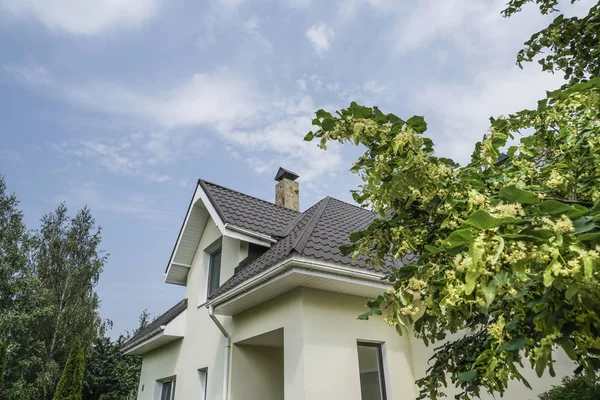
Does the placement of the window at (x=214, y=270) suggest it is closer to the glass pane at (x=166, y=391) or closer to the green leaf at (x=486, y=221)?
the glass pane at (x=166, y=391)

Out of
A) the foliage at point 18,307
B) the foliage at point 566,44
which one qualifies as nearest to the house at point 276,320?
the foliage at point 566,44

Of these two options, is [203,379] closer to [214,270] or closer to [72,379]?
[214,270]

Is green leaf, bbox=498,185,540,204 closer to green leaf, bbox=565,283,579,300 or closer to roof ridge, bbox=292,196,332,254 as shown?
green leaf, bbox=565,283,579,300

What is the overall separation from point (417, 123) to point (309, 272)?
13.5 ft

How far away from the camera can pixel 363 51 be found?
8781 mm

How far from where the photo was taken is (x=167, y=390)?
37.6 feet

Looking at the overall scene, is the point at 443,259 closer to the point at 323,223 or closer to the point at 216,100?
the point at 323,223

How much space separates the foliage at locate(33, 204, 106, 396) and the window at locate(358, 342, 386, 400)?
2053 cm

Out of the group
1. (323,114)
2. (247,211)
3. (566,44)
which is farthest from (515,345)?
(247,211)

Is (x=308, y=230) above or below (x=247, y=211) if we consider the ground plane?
below

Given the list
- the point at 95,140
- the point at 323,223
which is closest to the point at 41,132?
the point at 95,140

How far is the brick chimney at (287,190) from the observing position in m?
13.5

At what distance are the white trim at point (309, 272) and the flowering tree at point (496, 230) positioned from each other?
291cm

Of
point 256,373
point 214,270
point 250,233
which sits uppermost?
point 250,233
